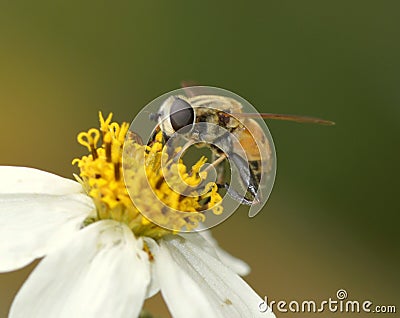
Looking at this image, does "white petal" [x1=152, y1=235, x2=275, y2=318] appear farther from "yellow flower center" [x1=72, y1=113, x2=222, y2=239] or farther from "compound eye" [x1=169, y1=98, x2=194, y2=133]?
"compound eye" [x1=169, y1=98, x2=194, y2=133]

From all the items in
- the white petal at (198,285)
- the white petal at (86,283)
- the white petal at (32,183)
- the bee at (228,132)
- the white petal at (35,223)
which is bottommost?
the white petal at (198,285)

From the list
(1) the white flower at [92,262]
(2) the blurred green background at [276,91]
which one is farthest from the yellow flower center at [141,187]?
(2) the blurred green background at [276,91]

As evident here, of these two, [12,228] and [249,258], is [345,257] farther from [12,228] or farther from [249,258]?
[12,228]

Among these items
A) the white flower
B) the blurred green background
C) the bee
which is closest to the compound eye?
the bee

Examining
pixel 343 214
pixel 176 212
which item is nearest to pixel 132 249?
pixel 176 212

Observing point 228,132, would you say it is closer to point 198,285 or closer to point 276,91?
point 198,285

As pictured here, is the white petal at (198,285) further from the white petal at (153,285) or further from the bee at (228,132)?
the bee at (228,132)
